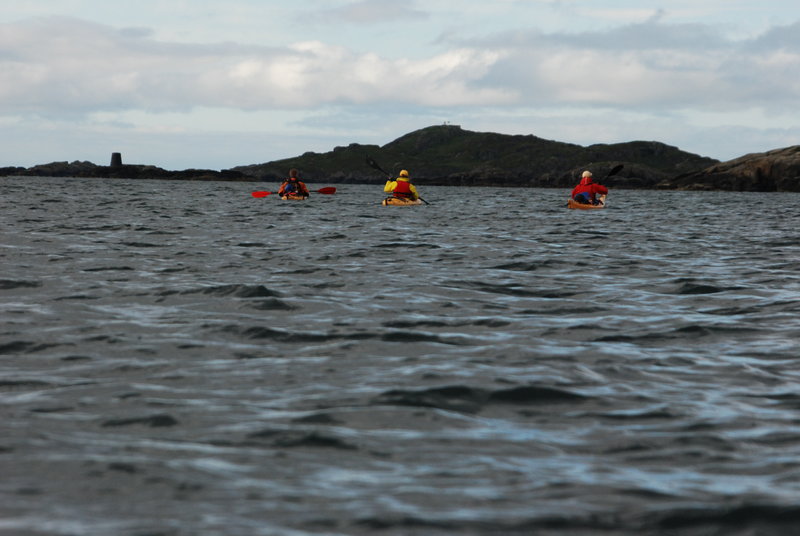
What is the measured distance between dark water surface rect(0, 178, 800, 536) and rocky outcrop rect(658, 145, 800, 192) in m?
87.4

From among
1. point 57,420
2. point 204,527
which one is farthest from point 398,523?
point 57,420

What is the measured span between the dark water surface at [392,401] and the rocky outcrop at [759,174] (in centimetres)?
8741

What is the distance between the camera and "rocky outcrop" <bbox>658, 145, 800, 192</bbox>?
9225cm

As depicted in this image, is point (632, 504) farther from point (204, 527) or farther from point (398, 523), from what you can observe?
point (204, 527)

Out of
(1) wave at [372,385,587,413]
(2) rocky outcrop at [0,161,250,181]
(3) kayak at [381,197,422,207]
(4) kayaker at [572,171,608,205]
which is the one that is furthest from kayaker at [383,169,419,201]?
(2) rocky outcrop at [0,161,250,181]

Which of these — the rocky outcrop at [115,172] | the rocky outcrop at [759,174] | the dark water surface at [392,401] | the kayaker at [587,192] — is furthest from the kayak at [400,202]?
the rocky outcrop at [115,172]

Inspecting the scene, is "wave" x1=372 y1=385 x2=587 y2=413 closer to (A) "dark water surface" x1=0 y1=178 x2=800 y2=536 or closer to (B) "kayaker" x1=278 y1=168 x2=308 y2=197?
(A) "dark water surface" x1=0 y1=178 x2=800 y2=536

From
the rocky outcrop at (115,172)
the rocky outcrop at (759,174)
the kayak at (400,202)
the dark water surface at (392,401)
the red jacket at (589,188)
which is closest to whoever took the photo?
the dark water surface at (392,401)

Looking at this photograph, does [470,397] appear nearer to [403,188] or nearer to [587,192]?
[587,192]

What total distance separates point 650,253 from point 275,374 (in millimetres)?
12148

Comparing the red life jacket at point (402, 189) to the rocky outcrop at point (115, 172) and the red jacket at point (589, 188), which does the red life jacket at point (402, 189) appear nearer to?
the red jacket at point (589, 188)

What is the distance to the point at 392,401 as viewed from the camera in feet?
18.7

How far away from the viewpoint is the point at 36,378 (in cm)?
622

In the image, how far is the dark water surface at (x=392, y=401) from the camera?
151 inches
